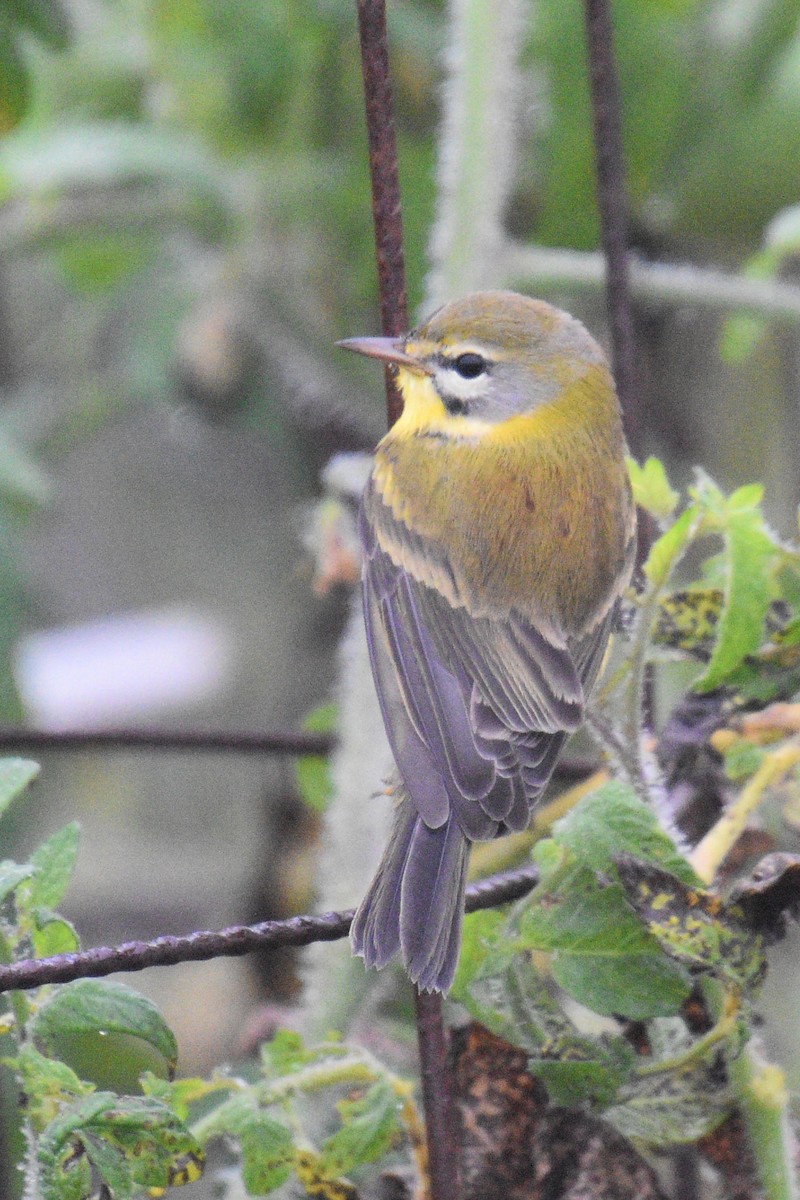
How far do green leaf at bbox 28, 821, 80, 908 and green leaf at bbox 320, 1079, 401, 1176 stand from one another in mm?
228

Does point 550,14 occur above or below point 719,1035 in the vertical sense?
above

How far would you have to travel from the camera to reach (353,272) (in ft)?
6.87

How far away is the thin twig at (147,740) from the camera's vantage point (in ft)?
3.76

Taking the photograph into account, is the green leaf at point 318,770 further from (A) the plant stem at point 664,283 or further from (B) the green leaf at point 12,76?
(B) the green leaf at point 12,76

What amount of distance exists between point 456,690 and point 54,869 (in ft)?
1.25

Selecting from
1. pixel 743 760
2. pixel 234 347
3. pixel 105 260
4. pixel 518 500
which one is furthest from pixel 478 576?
pixel 105 260

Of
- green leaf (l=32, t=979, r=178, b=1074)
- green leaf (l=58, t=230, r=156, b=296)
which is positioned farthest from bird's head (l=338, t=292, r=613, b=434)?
green leaf (l=58, t=230, r=156, b=296)

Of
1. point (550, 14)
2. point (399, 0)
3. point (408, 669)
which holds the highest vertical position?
point (399, 0)

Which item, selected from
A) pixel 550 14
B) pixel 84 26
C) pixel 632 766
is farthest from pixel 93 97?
pixel 632 766

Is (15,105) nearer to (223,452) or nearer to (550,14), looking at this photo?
(550,14)

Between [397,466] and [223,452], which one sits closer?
[397,466]

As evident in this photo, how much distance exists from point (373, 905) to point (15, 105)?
0.91 meters

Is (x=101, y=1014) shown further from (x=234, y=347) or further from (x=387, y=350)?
(x=234, y=347)

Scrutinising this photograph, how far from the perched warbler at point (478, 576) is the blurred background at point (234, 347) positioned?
0.25 meters
